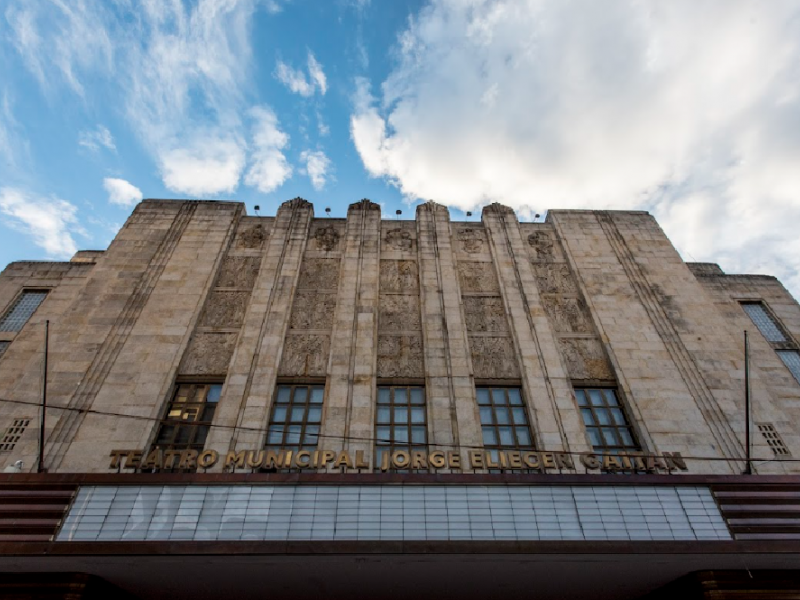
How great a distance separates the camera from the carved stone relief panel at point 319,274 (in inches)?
720

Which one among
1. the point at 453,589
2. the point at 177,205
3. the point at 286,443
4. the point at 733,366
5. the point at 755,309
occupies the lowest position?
the point at 453,589

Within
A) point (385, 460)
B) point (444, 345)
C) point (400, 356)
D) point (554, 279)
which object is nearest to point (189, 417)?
point (385, 460)

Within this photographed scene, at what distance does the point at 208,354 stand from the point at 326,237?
23.1 ft

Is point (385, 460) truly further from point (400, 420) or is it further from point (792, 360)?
point (792, 360)

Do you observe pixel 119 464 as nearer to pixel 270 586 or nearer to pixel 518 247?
pixel 270 586

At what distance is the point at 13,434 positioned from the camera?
524 inches

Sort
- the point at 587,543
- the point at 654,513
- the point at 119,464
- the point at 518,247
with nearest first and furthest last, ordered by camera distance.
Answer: the point at 587,543
the point at 654,513
the point at 119,464
the point at 518,247

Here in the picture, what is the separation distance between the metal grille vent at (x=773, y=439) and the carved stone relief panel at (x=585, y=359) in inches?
175

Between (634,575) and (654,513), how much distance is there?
5.66ft

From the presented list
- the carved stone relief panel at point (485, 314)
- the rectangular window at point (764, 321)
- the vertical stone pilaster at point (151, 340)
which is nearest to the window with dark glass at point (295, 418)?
the vertical stone pilaster at point (151, 340)

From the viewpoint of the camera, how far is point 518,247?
784 inches

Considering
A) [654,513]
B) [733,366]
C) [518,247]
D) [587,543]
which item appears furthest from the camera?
[518,247]

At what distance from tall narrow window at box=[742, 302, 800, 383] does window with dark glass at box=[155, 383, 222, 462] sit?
21.5 m

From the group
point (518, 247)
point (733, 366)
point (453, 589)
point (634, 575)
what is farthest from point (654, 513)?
point (518, 247)
